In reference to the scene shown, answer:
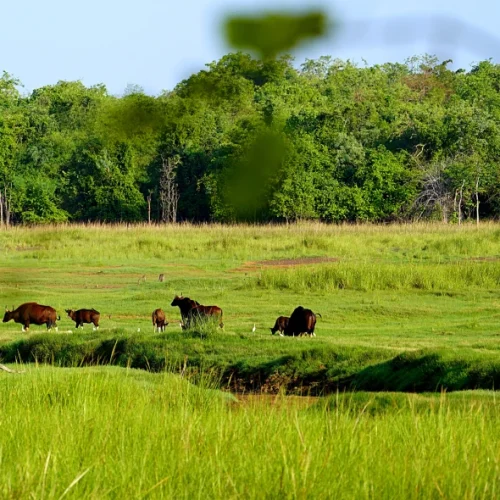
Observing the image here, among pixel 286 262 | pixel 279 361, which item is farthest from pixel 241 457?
pixel 286 262

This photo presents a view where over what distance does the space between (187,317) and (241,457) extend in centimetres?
1150

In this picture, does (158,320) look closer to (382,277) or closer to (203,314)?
(203,314)

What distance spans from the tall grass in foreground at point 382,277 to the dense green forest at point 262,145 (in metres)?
16.9

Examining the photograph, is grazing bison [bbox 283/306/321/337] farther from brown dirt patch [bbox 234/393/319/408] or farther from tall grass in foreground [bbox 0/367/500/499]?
tall grass in foreground [bbox 0/367/500/499]

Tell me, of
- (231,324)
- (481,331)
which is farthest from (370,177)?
(231,324)

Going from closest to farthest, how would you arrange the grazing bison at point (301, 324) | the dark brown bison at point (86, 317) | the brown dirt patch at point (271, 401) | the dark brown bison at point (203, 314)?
the brown dirt patch at point (271, 401) → the grazing bison at point (301, 324) → the dark brown bison at point (203, 314) → the dark brown bison at point (86, 317)

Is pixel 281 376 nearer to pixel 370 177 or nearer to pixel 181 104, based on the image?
pixel 370 177

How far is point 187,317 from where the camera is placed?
15.1 meters

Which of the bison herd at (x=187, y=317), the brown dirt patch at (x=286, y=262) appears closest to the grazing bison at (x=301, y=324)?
the bison herd at (x=187, y=317)

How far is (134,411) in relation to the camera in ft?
16.8

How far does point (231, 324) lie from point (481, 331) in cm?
409

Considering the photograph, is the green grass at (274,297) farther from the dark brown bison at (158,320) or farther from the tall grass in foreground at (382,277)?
the dark brown bison at (158,320)

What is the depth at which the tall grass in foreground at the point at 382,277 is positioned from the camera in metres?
20.6

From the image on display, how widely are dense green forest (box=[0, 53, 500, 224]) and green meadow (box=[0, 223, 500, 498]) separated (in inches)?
6.3
